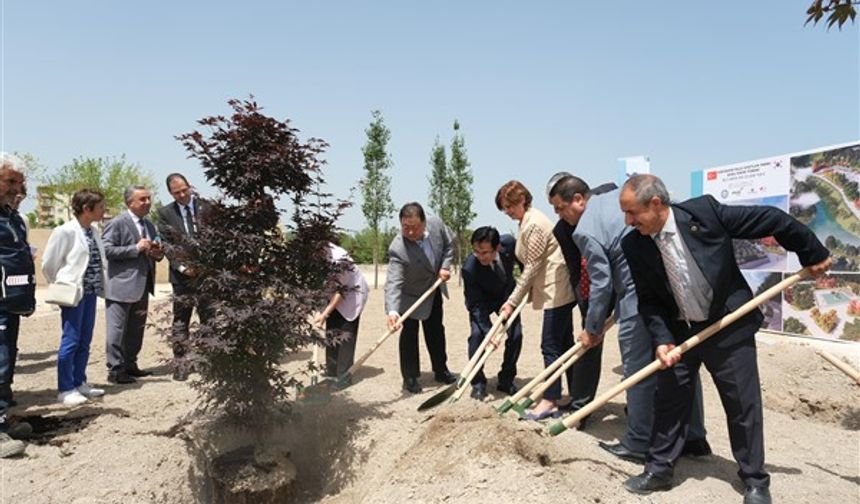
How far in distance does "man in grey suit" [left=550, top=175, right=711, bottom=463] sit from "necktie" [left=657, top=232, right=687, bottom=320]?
52 centimetres

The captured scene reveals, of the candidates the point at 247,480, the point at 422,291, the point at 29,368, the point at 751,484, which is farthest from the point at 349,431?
the point at 29,368

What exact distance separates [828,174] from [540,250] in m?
4.79

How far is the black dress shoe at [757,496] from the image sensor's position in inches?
119

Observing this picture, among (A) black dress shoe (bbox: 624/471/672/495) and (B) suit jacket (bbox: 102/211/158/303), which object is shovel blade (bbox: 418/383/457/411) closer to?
(A) black dress shoe (bbox: 624/471/672/495)

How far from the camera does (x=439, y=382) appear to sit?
6129 millimetres

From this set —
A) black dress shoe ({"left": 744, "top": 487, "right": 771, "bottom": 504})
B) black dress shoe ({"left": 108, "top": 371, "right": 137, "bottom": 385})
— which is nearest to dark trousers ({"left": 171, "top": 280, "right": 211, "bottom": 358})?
black dress shoe ({"left": 108, "top": 371, "right": 137, "bottom": 385})

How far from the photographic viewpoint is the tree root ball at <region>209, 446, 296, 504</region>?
3586 mm

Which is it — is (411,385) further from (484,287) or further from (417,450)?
(417,450)

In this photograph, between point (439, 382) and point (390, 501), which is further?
point (439, 382)

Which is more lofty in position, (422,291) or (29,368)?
(422,291)

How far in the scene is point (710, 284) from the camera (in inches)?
122

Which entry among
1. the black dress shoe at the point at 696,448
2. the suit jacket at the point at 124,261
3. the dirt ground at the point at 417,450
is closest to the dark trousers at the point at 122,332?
the suit jacket at the point at 124,261

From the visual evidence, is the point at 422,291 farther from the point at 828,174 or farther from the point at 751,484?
the point at 828,174

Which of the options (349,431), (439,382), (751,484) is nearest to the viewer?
(751,484)
